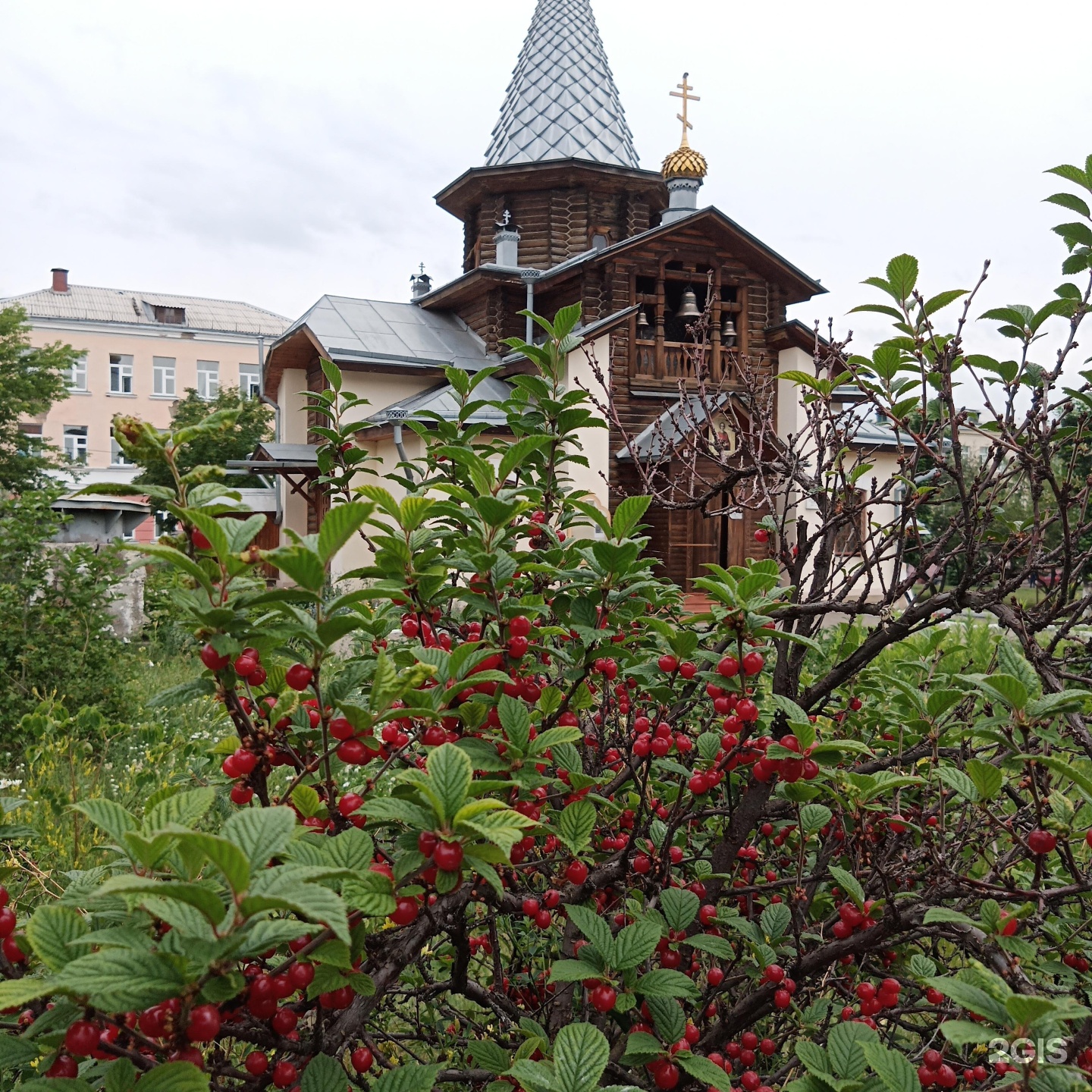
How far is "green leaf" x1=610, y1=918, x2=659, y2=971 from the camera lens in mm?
1514

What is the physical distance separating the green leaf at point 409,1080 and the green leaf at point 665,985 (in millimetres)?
409

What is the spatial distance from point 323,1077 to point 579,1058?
1.23ft

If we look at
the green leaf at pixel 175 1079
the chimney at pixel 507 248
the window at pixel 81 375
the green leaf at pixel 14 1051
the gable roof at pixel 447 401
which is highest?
the window at pixel 81 375

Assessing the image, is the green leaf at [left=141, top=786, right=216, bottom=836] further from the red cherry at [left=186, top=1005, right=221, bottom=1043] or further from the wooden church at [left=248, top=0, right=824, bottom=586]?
the wooden church at [left=248, top=0, right=824, bottom=586]

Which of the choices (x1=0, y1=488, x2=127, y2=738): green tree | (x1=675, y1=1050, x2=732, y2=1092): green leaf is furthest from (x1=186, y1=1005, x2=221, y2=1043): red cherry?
(x1=0, y1=488, x2=127, y2=738): green tree

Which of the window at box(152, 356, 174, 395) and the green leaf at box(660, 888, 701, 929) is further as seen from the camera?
the window at box(152, 356, 174, 395)

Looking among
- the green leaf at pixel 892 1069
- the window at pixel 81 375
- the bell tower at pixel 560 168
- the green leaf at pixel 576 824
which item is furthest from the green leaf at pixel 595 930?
the window at pixel 81 375

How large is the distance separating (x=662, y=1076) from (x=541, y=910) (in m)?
0.41

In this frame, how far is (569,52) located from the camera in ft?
63.5

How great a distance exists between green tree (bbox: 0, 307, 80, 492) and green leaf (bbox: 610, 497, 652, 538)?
2159 centimetres

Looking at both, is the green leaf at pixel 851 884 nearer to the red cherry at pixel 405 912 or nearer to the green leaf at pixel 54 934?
the red cherry at pixel 405 912

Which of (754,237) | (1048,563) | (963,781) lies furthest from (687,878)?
(754,237)

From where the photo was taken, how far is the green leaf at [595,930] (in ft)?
5.05

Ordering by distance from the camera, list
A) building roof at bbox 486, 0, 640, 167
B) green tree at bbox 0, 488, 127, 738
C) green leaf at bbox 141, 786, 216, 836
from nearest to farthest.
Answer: green leaf at bbox 141, 786, 216, 836
green tree at bbox 0, 488, 127, 738
building roof at bbox 486, 0, 640, 167
